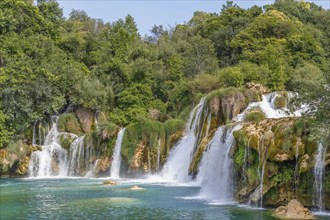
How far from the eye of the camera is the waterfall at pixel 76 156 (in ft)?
125

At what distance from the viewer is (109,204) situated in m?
21.2

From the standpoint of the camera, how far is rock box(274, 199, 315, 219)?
A: 16953mm

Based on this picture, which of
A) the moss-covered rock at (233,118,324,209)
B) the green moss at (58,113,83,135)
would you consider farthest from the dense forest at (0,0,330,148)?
the moss-covered rock at (233,118,324,209)

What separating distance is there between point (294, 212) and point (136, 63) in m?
32.6

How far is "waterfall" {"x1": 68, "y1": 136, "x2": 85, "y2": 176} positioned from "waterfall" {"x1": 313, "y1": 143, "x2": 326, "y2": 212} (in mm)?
23553

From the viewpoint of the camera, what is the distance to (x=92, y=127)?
143ft

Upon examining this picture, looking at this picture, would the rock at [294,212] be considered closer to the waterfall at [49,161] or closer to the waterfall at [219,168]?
the waterfall at [219,168]

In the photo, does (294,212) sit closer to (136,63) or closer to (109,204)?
(109,204)

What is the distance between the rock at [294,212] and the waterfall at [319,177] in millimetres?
1434

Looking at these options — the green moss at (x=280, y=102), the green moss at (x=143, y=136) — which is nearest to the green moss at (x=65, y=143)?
the green moss at (x=143, y=136)

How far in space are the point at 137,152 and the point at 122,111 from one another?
916 centimetres

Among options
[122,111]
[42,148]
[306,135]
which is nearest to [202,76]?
[122,111]

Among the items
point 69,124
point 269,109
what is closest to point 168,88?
point 69,124

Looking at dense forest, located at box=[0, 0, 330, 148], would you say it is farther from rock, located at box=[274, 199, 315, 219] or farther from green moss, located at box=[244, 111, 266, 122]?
rock, located at box=[274, 199, 315, 219]
